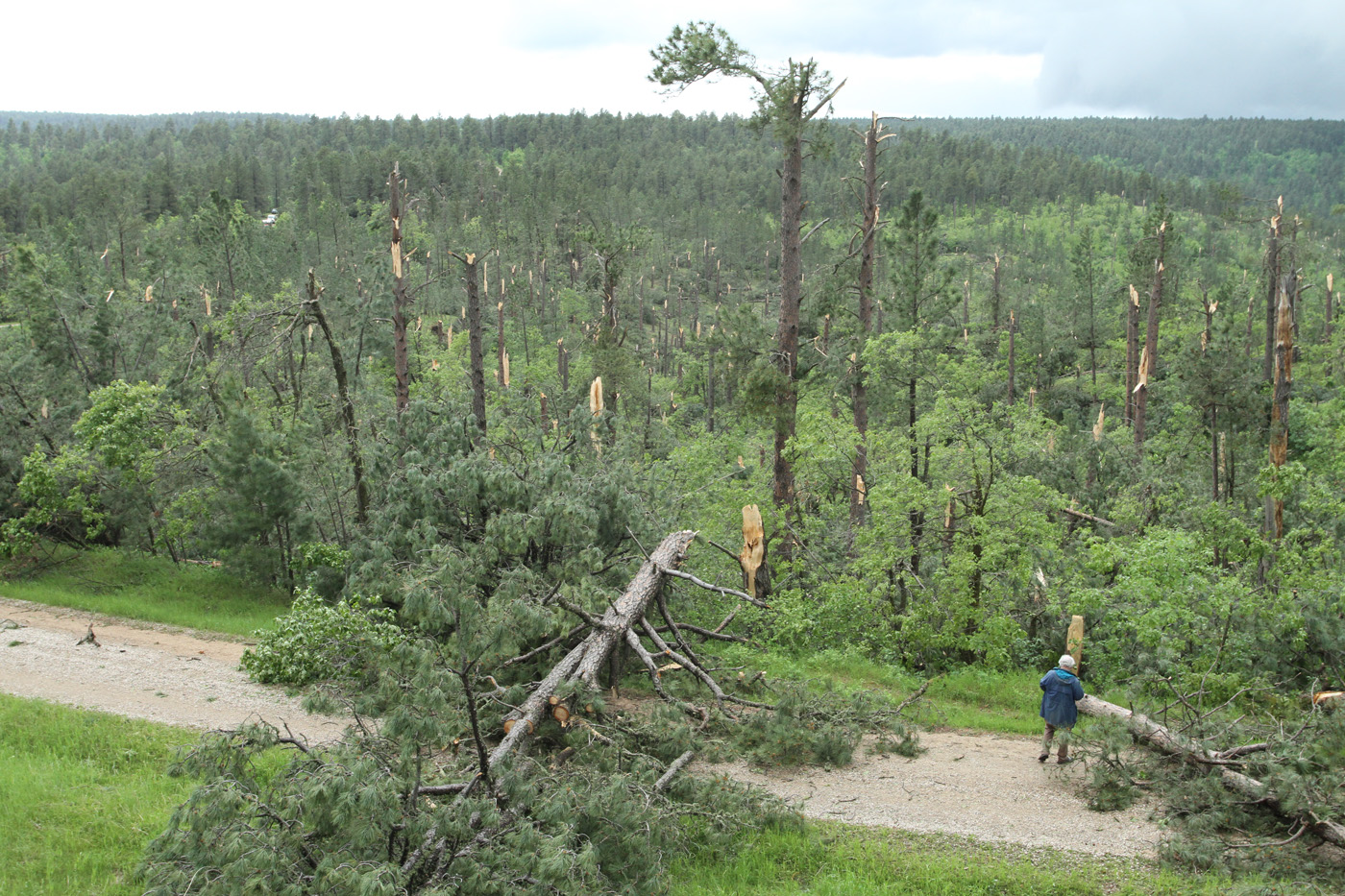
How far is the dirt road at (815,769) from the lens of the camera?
26.8 feet

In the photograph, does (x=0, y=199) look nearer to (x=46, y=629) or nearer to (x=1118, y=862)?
(x=46, y=629)

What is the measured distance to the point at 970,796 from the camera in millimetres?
8797

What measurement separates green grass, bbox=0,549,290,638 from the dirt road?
22.1 inches

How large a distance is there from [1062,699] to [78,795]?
378 inches

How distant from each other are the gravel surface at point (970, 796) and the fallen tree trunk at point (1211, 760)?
695 millimetres

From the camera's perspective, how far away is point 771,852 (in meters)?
7.57

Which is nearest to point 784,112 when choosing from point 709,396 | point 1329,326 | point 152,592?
point 152,592

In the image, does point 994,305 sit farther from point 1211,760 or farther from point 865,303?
point 1211,760

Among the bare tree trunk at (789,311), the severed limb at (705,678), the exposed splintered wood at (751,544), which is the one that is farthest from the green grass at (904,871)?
the bare tree trunk at (789,311)

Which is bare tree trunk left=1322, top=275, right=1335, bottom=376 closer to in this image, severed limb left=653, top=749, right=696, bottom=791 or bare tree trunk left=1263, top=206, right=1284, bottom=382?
bare tree trunk left=1263, top=206, right=1284, bottom=382

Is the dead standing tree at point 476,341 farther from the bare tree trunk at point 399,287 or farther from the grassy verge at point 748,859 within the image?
the grassy verge at point 748,859

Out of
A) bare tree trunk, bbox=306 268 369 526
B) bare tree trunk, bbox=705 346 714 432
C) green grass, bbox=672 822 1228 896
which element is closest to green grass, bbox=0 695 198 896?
green grass, bbox=672 822 1228 896

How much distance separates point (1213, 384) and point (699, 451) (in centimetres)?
1667

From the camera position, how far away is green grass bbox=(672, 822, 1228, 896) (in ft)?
22.7
